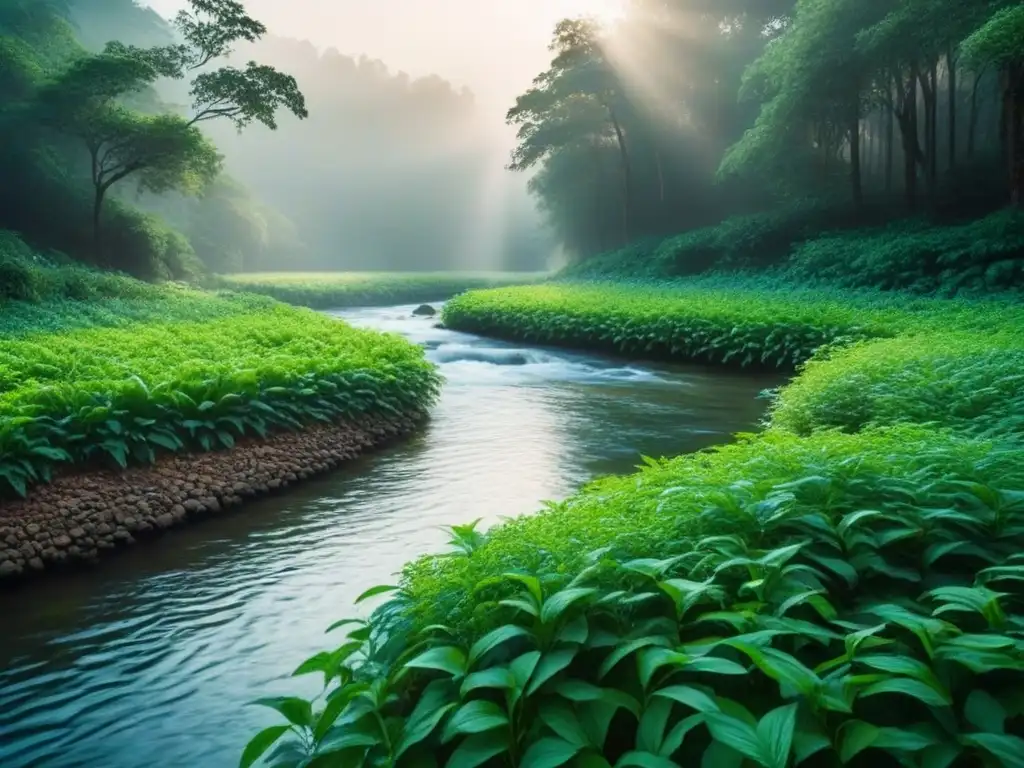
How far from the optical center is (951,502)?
138 inches

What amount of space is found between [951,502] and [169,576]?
4.86m

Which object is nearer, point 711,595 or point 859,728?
point 859,728

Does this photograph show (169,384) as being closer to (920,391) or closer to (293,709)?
(293,709)

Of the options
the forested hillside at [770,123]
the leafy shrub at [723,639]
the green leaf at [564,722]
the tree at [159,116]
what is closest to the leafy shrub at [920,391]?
the leafy shrub at [723,639]

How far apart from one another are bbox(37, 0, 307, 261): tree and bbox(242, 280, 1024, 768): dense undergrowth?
78.4 ft

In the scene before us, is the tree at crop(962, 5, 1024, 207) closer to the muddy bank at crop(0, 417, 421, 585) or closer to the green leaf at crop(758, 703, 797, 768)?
the muddy bank at crop(0, 417, 421, 585)

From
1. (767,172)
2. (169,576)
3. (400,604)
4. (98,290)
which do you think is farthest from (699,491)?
(767,172)

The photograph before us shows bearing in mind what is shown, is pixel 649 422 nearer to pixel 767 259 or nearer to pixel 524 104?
pixel 767 259

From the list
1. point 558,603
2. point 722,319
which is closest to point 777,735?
point 558,603

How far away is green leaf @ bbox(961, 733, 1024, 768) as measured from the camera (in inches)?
80.7

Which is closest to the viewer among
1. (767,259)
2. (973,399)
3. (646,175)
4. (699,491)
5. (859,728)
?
(859,728)

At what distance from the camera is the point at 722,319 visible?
1580 centimetres

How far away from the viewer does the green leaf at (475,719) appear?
7.69 ft

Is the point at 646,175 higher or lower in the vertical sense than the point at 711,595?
higher
